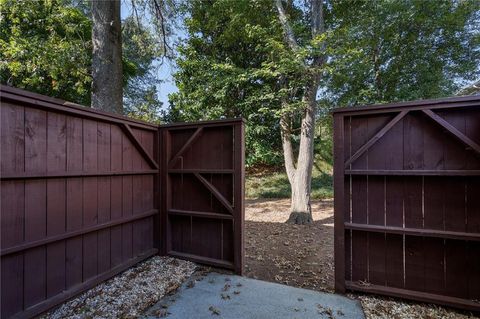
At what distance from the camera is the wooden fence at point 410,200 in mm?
2227

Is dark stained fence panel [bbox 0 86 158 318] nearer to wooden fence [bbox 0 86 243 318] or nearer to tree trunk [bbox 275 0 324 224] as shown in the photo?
wooden fence [bbox 0 86 243 318]

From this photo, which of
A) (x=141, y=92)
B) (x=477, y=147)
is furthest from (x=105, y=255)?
(x=141, y=92)

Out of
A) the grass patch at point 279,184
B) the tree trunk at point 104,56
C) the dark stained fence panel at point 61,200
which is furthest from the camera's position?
the grass patch at point 279,184

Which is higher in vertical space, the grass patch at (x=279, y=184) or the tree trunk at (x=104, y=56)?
the tree trunk at (x=104, y=56)

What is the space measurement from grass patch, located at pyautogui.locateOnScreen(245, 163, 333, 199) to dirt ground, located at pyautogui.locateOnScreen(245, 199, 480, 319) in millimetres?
3582

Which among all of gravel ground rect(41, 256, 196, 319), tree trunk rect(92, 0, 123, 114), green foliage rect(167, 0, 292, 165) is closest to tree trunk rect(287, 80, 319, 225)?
green foliage rect(167, 0, 292, 165)

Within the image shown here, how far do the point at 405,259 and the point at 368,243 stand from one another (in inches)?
13.9

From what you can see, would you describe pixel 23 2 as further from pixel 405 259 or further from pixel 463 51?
pixel 463 51

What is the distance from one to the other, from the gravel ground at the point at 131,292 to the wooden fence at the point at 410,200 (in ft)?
6.38

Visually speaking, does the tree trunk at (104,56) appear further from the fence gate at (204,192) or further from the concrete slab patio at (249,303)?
the concrete slab patio at (249,303)

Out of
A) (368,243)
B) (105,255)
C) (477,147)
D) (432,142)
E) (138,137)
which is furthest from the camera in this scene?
(138,137)

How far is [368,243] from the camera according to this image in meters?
2.56

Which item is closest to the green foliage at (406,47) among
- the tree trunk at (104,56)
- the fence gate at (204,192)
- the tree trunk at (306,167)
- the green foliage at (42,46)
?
the tree trunk at (306,167)

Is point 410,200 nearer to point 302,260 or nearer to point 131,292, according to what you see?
point 302,260
